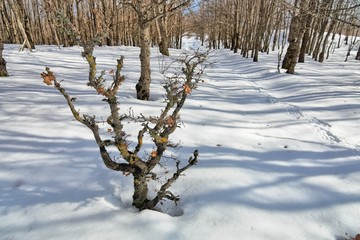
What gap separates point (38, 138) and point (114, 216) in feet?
7.85

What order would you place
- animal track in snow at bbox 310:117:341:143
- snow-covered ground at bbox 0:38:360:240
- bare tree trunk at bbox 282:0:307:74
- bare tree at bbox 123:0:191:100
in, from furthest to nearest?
bare tree trunk at bbox 282:0:307:74 → bare tree at bbox 123:0:191:100 → animal track in snow at bbox 310:117:341:143 → snow-covered ground at bbox 0:38:360:240

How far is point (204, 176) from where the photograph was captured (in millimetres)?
3951

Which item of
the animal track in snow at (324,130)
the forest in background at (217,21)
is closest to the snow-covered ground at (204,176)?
the animal track in snow at (324,130)

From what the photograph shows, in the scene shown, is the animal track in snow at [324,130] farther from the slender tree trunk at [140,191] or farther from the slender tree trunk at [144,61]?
the slender tree trunk at [144,61]

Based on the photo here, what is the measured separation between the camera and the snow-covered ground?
9.77 ft

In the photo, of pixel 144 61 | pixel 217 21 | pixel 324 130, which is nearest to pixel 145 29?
pixel 144 61

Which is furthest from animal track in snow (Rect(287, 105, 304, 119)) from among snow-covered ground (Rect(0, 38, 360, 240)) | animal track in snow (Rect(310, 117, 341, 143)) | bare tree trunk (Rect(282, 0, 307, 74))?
bare tree trunk (Rect(282, 0, 307, 74))

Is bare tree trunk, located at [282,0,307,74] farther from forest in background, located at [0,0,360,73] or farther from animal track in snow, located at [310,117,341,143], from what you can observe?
animal track in snow, located at [310,117,341,143]

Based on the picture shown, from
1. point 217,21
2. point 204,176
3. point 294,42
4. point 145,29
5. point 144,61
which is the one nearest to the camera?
point 204,176

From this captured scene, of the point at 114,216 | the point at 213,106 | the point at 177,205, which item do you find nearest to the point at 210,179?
the point at 177,205

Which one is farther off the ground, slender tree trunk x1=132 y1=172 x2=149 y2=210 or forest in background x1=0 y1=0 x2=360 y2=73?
forest in background x1=0 y1=0 x2=360 y2=73

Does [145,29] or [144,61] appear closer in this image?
[145,29]

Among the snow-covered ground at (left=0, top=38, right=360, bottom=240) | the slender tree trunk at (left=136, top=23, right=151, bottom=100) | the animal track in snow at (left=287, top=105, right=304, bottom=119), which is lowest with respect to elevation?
the snow-covered ground at (left=0, top=38, right=360, bottom=240)

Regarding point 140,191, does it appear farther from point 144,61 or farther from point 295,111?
point 295,111
